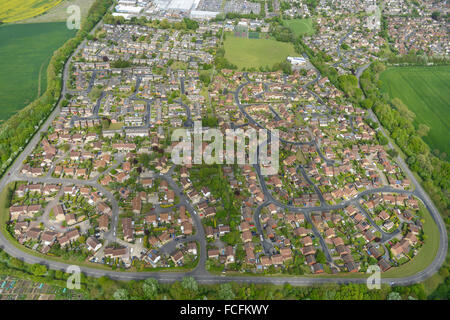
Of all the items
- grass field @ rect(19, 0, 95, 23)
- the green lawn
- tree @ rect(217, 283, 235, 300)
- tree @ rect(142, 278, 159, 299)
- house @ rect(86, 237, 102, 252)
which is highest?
grass field @ rect(19, 0, 95, 23)

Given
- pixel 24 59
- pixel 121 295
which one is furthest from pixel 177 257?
pixel 24 59

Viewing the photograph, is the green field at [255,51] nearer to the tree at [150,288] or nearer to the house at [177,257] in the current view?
the house at [177,257]

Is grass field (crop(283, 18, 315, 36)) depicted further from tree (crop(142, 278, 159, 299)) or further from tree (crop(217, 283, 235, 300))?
tree (crop(142, 278, 159, 299))

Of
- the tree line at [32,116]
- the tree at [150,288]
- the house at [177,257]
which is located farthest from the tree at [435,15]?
the tree at [150,288]

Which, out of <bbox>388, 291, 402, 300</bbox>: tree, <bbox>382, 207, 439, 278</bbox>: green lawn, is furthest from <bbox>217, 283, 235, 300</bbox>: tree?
<bbox>382, 207, 439, 278</bbox>: green lawn

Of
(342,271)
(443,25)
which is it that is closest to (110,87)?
(342,271)

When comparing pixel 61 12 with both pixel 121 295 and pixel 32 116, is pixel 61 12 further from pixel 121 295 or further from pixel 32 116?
pixel 121 295
